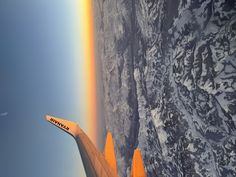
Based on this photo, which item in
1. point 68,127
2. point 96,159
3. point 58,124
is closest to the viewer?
point 96,159

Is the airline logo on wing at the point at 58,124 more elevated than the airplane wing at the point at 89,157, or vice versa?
the airline logo on wing at the point at 58,124

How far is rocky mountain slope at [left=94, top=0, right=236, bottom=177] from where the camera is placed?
564 cm

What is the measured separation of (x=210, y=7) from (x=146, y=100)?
503 cm

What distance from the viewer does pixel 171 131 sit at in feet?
26.1

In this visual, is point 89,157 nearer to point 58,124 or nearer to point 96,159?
point 96,159

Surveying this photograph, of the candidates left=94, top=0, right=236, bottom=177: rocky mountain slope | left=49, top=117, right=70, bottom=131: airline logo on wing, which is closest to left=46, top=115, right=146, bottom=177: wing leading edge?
left=49, top=117, right=70, bottom=131: airline logo on wing

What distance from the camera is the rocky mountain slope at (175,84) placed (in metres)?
5.64

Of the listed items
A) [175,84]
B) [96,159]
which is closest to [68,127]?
[96,159]

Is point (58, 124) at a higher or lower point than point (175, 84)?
lower

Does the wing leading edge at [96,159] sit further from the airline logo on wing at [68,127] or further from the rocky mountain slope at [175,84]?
the rocky mountain slope at [175,84]

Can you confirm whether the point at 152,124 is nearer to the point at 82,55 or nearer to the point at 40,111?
the point at 40,111

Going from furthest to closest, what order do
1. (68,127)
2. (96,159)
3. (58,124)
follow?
(58,124) → (68,127) → (96,159)

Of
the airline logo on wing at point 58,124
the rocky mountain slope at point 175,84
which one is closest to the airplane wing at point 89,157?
the airline logo on wing at point 58,124

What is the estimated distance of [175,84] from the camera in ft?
24.9
